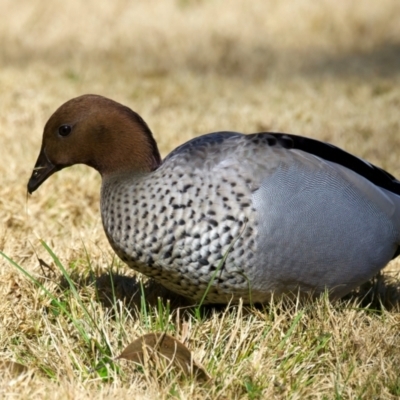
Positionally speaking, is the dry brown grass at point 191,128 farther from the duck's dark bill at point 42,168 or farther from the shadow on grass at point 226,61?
the duck's dark bill at point 42,168

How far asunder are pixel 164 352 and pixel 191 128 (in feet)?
11.3

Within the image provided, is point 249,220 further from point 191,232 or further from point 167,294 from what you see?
point 167,294

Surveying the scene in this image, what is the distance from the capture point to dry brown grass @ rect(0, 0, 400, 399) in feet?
8.93

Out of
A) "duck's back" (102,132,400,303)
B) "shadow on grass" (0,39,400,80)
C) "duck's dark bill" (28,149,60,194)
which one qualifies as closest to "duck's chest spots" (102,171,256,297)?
"duck's back" (102,132,400,303)

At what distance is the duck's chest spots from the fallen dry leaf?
29cm

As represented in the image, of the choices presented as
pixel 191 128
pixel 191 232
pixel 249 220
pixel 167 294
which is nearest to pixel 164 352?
pixel 191 232

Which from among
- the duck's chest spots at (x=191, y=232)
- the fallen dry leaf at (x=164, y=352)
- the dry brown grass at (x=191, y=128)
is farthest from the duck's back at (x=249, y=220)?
the fallen dry leaf at (x=164, y=352)

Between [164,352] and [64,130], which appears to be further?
[64,130]

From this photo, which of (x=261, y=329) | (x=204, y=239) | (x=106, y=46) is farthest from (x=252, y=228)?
(x=106, y=46)

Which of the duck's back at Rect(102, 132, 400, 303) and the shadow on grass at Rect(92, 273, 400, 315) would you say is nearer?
the duck's back at Rect(102, 132, 400, 303)

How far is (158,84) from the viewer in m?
7.23

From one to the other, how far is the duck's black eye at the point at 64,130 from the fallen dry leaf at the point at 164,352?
2.72 ft

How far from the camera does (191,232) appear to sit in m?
2.89

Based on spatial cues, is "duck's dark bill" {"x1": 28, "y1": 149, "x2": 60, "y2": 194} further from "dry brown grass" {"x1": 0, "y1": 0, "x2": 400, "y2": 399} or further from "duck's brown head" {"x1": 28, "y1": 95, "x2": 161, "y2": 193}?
"dry brown grass" {"x1": 0, "y1": 0, "x2": 400, "y2": 399}
